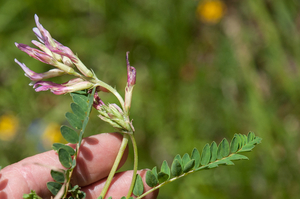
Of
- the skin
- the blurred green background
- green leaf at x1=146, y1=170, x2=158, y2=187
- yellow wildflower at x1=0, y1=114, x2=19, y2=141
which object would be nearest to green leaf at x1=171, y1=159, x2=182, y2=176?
green leaf at x1=146, y1=170, x2=158, y2=187

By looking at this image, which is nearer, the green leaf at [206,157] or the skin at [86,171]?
the green leaf at [206,157]

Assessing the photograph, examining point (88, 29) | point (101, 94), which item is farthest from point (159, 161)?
point (88, 29)

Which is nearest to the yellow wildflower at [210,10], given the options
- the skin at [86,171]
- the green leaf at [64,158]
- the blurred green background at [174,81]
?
the blurred green background at [174,81]

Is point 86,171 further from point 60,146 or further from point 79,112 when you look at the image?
point 79,112

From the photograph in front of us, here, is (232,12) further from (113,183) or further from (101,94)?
(113,183)

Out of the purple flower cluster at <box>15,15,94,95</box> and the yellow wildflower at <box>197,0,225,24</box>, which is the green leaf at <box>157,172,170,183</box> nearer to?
the purple flower cluster at <box>15,15,94,95</box>

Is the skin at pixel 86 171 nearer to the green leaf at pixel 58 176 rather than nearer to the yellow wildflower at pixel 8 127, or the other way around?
the green leaf at pixel 58 176
